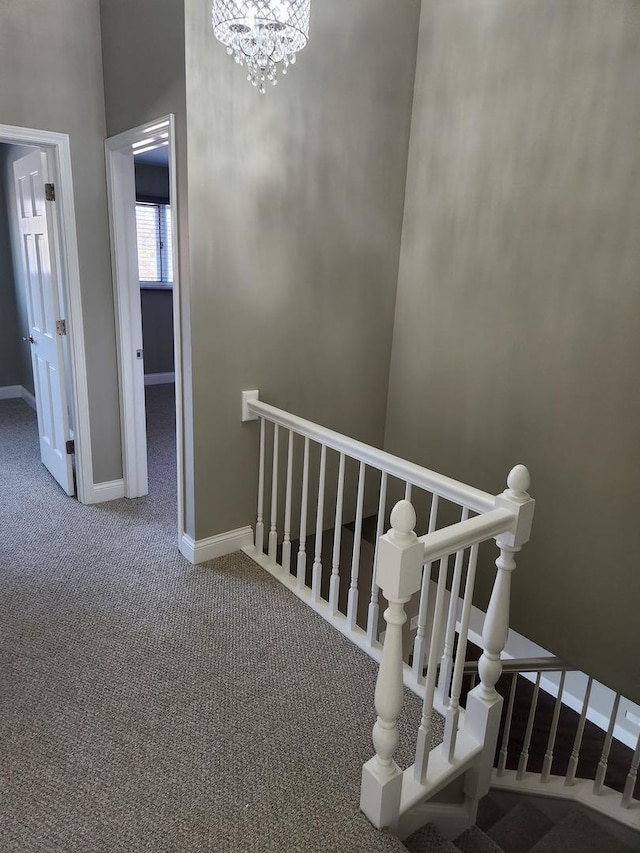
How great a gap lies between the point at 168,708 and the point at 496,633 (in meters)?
1.13

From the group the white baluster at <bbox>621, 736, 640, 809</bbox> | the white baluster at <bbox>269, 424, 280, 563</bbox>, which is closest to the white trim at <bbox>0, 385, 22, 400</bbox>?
the white baluster at <bbox>269, 424, 280, 563</bbox>

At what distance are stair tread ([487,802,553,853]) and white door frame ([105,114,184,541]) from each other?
2223mm

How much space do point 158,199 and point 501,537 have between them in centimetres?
610

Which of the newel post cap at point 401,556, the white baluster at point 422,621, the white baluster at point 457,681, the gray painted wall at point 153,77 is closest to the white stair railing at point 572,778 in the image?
the white baluster at point 422,621

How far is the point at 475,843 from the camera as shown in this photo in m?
1.86

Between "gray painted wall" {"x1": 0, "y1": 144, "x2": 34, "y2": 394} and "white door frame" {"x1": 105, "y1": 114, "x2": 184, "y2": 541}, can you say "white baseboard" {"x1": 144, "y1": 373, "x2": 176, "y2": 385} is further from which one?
"white door frame" {"x1": 105, "y1": 114, "x2": 184, "y2": 541}

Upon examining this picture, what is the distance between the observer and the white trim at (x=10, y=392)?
5.77 m

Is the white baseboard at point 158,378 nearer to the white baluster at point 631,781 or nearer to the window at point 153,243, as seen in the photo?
the window at point 153,243

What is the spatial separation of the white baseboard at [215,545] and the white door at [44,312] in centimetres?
111

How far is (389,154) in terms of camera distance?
Result: 10.3 feet

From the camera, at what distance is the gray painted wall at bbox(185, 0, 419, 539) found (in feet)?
8.17

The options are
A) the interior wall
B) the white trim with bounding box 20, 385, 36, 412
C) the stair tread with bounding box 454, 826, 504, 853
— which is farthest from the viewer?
the white trim with bounding box 20, 385, 36, 412

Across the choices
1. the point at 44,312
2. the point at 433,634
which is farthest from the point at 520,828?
the point at 44,312

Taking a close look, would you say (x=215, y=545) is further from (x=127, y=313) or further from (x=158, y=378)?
(x=158, y=378)
